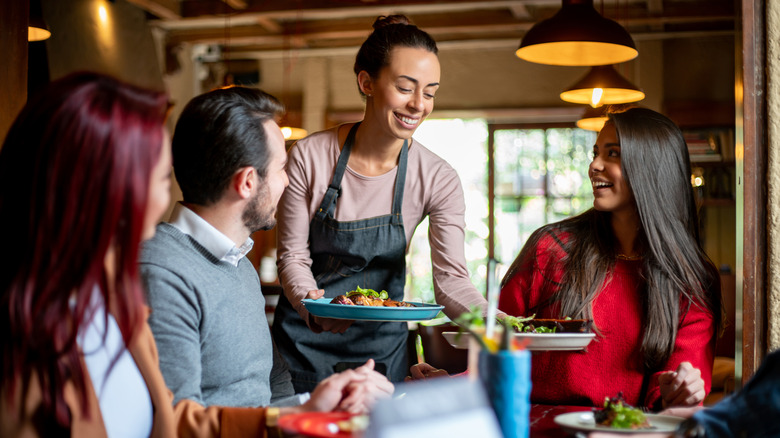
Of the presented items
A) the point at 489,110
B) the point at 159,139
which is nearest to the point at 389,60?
the point at 159,139

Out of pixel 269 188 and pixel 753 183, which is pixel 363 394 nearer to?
pixel 269 188

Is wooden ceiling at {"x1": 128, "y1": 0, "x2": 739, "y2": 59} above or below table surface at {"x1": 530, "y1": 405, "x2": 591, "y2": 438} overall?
above

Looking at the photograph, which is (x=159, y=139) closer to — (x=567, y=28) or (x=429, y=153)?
(x=429, y=153)

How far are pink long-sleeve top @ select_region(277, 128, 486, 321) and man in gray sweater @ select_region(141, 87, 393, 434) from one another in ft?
2.38

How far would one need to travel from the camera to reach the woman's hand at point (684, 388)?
1704 millimetres

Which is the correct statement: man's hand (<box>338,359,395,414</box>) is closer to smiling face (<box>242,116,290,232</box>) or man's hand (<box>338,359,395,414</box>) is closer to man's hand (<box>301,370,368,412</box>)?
man's hand (<box>301,370,368,412</box>)

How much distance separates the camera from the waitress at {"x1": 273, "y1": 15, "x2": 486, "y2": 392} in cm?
256

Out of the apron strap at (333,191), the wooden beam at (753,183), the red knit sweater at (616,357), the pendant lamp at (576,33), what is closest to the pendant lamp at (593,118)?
the pendant lamp at (576,33)

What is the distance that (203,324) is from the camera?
5.17 ft

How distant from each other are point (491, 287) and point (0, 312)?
0.71m

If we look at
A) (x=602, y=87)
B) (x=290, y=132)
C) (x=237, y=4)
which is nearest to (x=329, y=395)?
(x=602, y=87)

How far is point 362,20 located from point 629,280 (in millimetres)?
5745

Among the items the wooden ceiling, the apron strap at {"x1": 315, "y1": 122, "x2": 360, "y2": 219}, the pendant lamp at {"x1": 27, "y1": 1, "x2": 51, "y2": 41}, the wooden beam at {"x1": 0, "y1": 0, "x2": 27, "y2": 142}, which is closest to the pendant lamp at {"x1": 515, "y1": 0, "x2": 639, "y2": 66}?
the apron strap at {"x1": 315, "y1": 122, "x2": 360, "y2": 219}

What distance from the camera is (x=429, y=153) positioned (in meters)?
2.71
